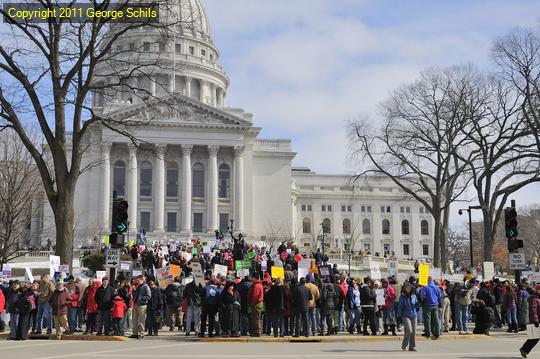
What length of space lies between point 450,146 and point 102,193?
169 ft

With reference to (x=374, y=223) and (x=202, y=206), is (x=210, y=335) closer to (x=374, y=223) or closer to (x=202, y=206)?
(x=202, y=206)

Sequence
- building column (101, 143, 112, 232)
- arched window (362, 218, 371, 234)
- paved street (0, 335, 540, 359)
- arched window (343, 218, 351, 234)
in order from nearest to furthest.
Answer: paved street (0, 335, 540, 359)
building column (101, 143, 112, 232)
arched window (343, 218, 351, 234)
arched window (362, 218, 371, 234)

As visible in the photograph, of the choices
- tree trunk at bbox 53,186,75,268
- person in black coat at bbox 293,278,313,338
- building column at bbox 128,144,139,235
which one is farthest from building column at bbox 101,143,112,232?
person in black coat at bbox 293,278,313,338

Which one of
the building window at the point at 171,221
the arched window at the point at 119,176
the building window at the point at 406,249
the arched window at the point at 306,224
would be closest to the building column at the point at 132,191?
the arched window at the point at 119,176

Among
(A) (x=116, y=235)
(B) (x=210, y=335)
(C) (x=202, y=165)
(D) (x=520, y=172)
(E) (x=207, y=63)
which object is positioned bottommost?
(B) (x=210, y=335)

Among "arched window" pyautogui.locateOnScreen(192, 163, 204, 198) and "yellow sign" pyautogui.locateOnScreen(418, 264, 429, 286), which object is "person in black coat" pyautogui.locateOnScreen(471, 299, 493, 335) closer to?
"yellow sign" pyautogui.locateOnScreen(418, 264, 429, 286)

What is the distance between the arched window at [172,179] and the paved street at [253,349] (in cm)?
6746

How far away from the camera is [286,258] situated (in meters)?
36.4

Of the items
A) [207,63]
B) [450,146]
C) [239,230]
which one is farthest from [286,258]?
[207,63]

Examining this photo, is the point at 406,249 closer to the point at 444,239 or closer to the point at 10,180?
the point at 444,239

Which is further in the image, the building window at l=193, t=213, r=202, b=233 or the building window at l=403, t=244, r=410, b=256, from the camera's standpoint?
the building window at l=403, t=244, r=410, b=256

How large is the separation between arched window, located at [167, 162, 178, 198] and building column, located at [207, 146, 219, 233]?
4598 millimetres

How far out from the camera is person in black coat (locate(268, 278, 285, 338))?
2023cm

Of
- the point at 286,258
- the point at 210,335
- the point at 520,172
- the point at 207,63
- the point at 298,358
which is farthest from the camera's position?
the point at 207,63
